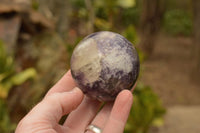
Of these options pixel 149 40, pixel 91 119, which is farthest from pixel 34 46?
pixel 149 40

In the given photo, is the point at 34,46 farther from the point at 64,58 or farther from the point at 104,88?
the point at 104,88

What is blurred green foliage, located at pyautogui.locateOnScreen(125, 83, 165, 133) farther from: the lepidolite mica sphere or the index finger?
the lepidolite mica sphere


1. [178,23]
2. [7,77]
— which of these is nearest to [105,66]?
[7,77]

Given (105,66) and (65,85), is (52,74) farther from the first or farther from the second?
(105,66)

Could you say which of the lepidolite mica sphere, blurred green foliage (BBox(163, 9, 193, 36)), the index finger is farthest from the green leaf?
blurred green foliage (BBox(163, 9, 193, 36))

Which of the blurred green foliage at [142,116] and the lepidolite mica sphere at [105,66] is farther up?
the lepidolite mica sphere at [105,66]

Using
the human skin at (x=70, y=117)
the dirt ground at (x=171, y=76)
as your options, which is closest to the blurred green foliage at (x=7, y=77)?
the human skin at (x=70, y=117)

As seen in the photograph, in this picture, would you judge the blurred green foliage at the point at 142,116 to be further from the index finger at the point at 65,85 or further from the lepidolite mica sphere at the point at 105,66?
the lepidolite mica sphere at the point at 105,66
